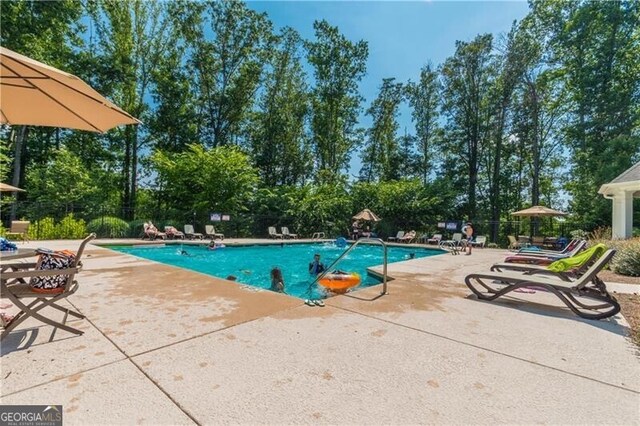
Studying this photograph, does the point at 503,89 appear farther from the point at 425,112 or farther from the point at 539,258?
the point at 539,258

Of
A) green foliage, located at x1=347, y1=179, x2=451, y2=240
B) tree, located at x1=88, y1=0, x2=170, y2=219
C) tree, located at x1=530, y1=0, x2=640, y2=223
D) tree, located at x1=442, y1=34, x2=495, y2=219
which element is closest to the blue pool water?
green foliage, located at x1=347, y1=179, x2=451, y2=240

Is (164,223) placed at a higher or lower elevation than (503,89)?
lower

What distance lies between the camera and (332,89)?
24656mm

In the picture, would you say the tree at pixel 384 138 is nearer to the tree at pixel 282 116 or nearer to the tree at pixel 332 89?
the tree at pixel 332 89

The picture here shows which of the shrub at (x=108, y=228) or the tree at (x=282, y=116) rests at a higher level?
the tree at (x=282, y=116)

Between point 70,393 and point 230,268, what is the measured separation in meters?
8.86

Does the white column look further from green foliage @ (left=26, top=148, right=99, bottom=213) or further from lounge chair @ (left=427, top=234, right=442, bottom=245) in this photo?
green foliage @ (left=26, top=148, right=99, bottom=213)

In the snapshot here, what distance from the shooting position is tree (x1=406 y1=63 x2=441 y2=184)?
984 inches

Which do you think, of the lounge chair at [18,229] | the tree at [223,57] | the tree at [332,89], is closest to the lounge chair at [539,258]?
the lounge chair at [18,229]

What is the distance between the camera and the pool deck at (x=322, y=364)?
184 centimetres

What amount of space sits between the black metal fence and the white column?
20.2ft

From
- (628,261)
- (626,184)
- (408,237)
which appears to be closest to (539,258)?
(628,261)

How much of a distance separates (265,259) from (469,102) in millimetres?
19144

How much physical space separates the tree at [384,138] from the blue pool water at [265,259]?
13.2 m
